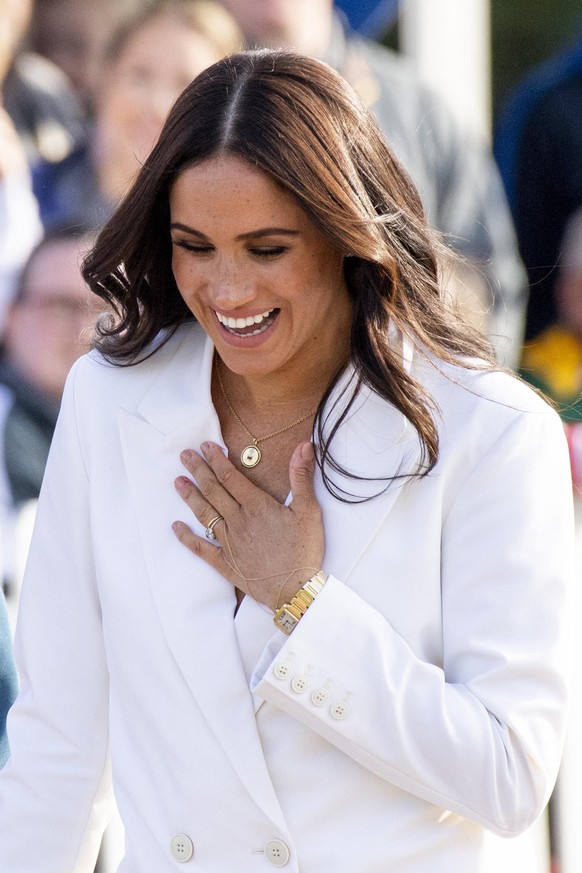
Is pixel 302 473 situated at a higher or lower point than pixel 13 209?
lower

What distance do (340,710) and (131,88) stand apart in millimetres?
2874

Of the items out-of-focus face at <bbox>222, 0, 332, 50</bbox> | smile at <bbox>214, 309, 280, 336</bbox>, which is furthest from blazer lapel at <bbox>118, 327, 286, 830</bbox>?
out-of-focus face at <bbox>222, 0, 332, 50</bbox>

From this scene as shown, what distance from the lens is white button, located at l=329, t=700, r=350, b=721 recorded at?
1.65 metres

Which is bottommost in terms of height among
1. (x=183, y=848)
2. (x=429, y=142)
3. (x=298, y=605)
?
(x=183, y=848)

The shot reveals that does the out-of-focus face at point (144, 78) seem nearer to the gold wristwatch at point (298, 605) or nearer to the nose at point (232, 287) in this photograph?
the nose at point (232, 287)

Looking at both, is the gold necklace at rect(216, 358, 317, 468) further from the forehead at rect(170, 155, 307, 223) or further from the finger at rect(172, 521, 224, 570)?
the forehead at rect(170, 155, 307, 223)

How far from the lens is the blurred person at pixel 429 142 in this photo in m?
4.10

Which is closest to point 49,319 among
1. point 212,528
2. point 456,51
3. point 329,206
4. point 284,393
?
point 456,51

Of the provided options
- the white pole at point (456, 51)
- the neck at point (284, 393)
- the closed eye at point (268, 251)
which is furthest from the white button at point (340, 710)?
the white pole at point (456, 51)

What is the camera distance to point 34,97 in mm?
4020

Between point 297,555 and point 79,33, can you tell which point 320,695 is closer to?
point 297,555

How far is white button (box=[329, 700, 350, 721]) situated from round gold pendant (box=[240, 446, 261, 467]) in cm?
41

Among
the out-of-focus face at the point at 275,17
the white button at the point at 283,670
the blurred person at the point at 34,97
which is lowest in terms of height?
the white button at the point at 283,670

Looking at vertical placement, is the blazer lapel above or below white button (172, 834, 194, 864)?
above
